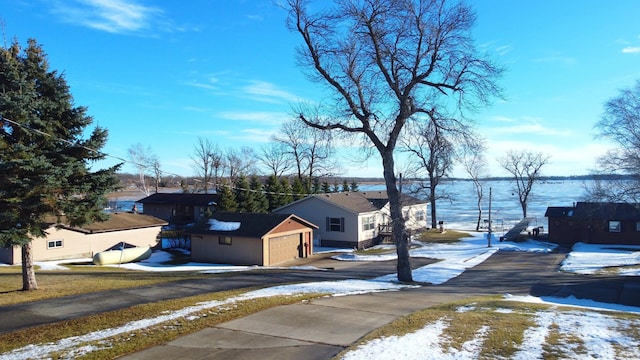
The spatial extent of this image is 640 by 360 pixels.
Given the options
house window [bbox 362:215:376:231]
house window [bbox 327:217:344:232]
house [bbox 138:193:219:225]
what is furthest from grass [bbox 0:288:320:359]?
house [bbox 138:193:219:225]

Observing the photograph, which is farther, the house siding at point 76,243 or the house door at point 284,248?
the house door at point 284,248

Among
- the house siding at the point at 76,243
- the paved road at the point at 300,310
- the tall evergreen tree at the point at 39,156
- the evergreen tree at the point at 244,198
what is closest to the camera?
the paved road at the point at 300,310

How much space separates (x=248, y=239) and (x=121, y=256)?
8.37 metres

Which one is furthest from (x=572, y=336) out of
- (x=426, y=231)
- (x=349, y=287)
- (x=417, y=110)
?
(x=426, y=231)

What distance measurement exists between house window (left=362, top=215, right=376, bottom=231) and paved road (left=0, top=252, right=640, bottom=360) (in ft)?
49.7

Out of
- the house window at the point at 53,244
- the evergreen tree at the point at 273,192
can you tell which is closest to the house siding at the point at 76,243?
the house window at the point at 53,244

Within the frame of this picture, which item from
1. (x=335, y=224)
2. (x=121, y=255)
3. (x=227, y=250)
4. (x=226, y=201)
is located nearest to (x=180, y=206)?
(x=226, y=201)

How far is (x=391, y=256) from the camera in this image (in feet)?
107

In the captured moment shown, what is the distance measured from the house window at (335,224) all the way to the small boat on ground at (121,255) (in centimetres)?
1482

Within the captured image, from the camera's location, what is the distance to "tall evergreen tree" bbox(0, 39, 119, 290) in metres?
13.9

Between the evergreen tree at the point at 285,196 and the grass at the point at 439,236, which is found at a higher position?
the evergreen tree at the point at 285,196

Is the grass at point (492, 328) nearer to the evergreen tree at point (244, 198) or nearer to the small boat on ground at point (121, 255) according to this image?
the small boat on ground at point (121, 255)

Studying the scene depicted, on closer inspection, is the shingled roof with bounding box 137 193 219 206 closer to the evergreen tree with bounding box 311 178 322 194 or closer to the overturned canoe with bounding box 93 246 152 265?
the evergreen tree with bounding box 311 178 322 194

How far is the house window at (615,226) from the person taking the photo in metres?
38.5
